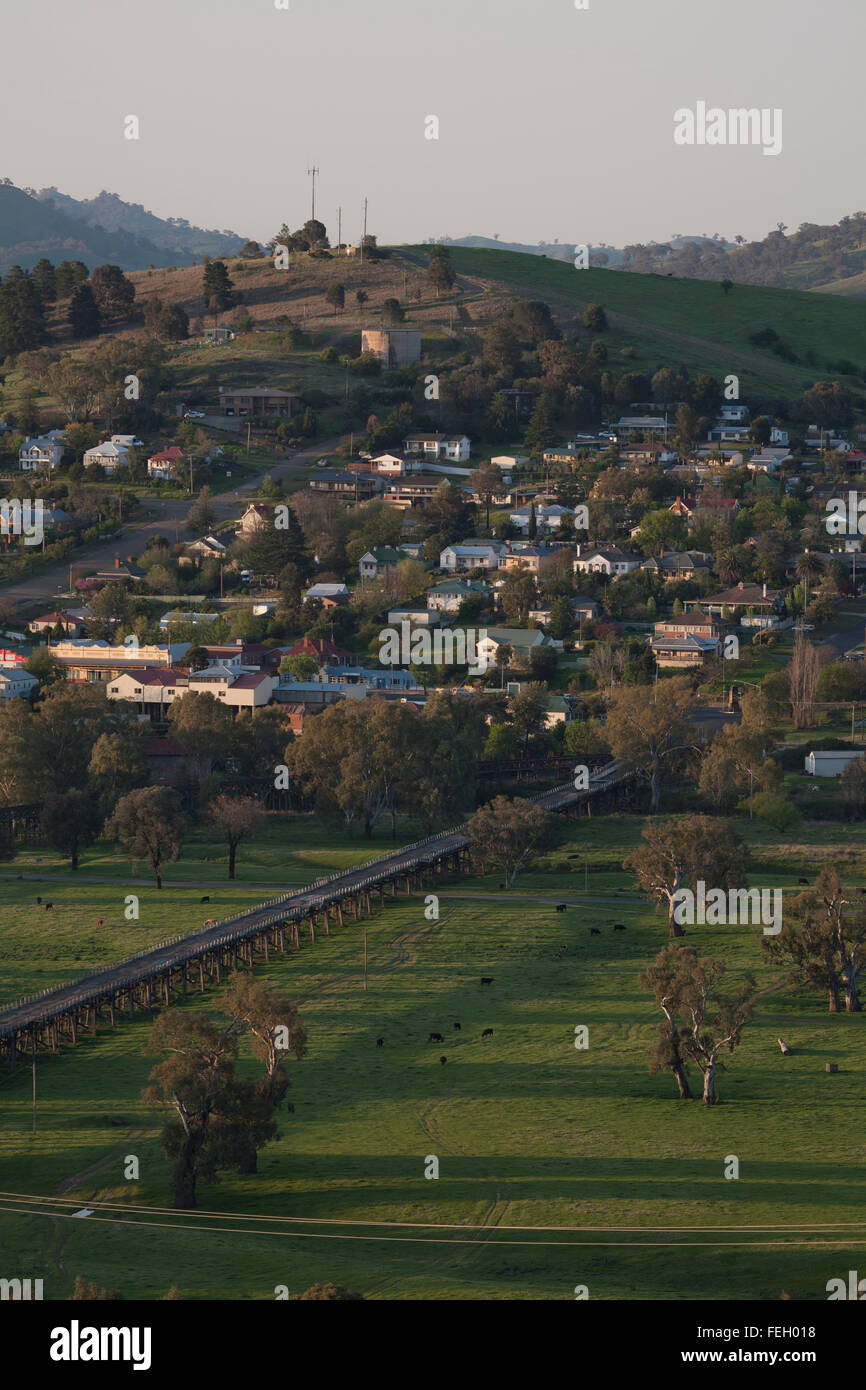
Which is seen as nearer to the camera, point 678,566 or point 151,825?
point 151,825

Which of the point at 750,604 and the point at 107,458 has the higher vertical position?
the point at 107,458

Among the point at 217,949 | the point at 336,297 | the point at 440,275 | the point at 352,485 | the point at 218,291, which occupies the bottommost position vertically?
the point at 217,949

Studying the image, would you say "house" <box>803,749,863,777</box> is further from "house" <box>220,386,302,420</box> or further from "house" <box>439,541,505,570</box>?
"house" <box>220,386,302,420</box>

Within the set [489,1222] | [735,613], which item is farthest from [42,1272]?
[735,613]

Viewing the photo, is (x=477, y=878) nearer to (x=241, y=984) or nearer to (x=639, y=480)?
(x=241, y=984)

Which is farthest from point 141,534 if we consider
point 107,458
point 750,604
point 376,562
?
point 750,604

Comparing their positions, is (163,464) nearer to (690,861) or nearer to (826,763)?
(826,763)

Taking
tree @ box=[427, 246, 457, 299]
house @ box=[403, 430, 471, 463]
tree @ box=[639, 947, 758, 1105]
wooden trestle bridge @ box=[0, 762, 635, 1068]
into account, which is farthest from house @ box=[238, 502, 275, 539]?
tree @ box=[639, 947, 758, 1105]
